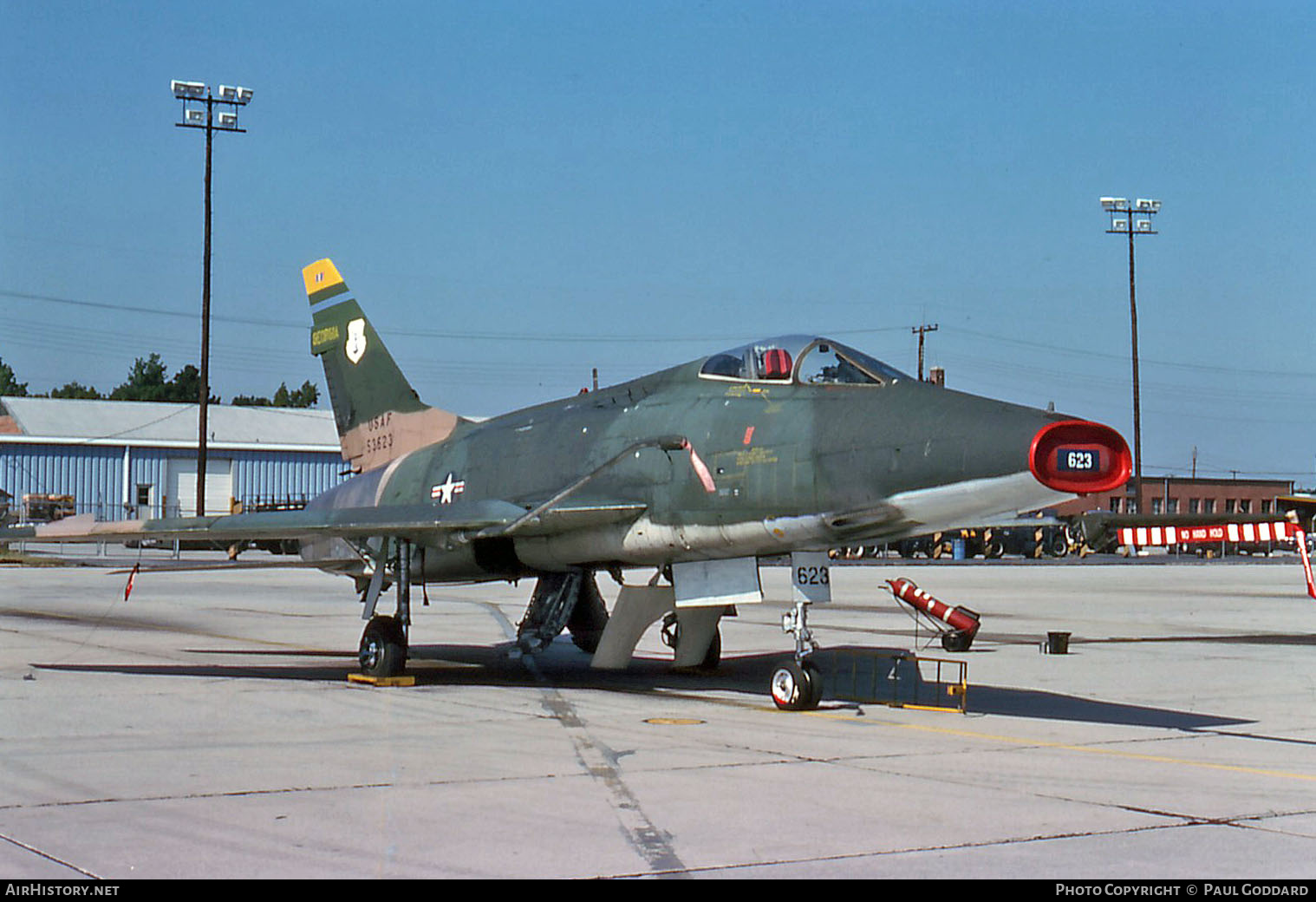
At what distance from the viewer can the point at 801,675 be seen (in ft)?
40.0

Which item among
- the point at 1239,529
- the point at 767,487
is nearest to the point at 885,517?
the point at 767,487

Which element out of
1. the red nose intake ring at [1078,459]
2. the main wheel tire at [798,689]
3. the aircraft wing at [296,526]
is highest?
the red nose intake ring at [1078,459]

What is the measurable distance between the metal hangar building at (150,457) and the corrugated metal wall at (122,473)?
0.05 m

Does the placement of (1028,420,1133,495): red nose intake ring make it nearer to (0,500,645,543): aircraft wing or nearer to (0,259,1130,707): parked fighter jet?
(0,259,1130,707): parked fighter jet

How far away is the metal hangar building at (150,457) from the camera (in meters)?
72.1

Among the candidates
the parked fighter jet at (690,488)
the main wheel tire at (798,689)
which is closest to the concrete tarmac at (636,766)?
the main wheel tire at (798,689)

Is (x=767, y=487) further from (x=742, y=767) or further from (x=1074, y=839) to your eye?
(x=1074, y=839)

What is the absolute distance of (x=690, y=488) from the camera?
1262cm

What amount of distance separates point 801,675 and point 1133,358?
65.8 m

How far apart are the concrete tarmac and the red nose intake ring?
1.89 metres

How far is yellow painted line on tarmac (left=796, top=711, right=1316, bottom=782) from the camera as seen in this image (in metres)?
9.05

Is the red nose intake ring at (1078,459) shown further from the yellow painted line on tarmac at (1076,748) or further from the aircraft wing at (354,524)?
the aircraft wing at (354,524)

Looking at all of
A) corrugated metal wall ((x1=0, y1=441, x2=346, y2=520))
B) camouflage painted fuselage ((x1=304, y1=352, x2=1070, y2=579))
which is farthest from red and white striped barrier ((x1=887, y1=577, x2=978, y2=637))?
corrugated metal wall ((x1=0, y1=441, x2=346, y2=520))

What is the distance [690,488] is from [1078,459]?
377 centimetres
